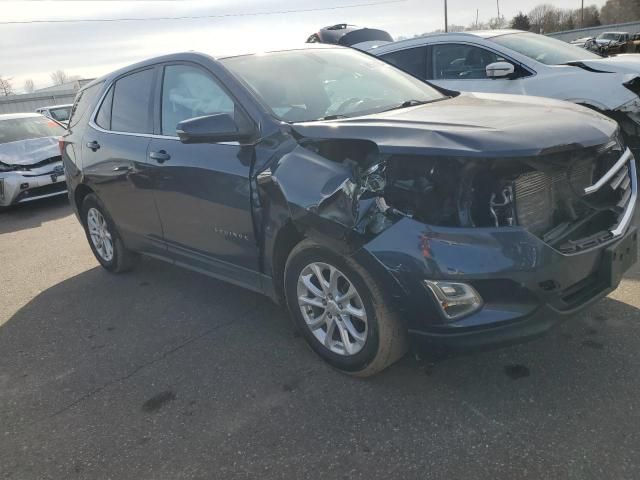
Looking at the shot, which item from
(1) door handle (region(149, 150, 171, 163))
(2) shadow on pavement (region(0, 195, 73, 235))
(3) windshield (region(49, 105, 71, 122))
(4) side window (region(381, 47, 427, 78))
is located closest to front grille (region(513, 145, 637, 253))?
(1) door handle (region(149, 150, 171, 163))

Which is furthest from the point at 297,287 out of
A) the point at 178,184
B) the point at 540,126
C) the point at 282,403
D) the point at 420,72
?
the point at 420,72

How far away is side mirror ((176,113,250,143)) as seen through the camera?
3.04 m

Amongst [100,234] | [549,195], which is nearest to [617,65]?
[549,195]

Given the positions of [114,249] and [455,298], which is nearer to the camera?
[455,298]

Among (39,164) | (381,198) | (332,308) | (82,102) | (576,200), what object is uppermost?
(82,102)

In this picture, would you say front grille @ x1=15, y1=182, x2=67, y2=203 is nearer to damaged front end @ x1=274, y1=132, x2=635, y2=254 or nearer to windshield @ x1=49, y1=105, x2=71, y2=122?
damaged front end @ x1=274, y1=132, x2=635, y2=254

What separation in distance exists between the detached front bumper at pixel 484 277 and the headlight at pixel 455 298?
0.06 feet

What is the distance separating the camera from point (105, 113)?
4.64 meters

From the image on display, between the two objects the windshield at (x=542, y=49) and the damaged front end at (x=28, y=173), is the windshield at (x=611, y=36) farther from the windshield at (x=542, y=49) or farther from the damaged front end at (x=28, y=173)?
the damaged front end at (x=28, y=173)

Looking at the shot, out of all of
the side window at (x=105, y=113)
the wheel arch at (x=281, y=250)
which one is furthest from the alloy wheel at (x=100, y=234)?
the wheel arch at (x=281, y=250)

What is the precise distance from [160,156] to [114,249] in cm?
153

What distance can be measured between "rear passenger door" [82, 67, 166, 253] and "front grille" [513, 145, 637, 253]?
2537 millimetres

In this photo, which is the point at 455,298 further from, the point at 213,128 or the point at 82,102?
the point at 82,102

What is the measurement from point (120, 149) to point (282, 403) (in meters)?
2.47
